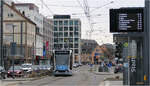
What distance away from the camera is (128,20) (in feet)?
63.1

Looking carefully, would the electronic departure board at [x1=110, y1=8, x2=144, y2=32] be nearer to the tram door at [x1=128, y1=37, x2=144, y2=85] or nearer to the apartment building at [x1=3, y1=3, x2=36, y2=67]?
the tram door at [x1=128, y1=37, x2=144, y2=85]

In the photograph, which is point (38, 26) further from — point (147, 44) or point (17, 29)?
point (147, 44)

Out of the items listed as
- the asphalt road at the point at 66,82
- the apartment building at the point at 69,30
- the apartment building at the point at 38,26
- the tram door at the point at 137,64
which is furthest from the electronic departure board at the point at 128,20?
the apartment building at the point at 69,30

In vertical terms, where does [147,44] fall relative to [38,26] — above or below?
below

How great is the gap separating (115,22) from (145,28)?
2129 mm

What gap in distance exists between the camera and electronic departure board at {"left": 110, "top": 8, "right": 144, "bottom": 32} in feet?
62.6

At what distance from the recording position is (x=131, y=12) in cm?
1928

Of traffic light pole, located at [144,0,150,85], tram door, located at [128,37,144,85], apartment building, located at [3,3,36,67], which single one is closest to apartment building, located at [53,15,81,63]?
apartment building, located at [3,3,36,67]

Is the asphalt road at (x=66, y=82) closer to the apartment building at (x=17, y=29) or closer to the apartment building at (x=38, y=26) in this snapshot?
the apartment building at (x=17, y=29)

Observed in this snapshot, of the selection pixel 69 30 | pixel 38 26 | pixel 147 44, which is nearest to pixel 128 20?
pixel 147 44

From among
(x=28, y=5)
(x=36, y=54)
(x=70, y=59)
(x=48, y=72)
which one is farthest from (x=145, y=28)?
(x=28, y=5)

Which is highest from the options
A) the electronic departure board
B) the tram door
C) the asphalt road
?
the electronic departure board

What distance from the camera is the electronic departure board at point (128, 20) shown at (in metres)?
19.1

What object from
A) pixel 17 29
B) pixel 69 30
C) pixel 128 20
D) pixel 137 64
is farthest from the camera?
pixel 69 30
